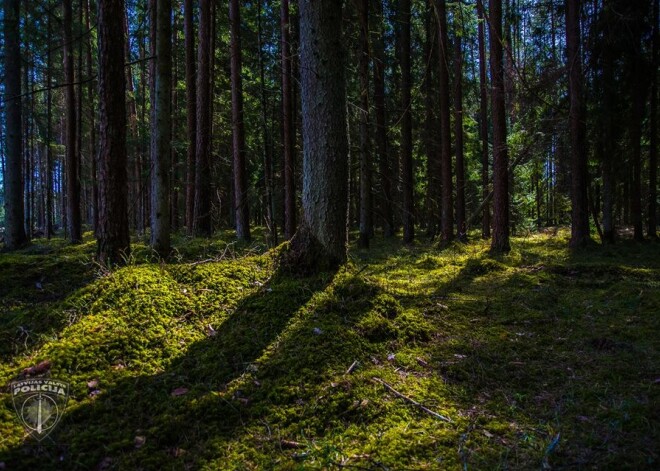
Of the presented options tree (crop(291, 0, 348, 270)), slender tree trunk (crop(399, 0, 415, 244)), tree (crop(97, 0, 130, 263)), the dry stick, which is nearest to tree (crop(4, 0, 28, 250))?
tree (crop(97, 0, 130, 263))

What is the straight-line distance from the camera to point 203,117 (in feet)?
41.9

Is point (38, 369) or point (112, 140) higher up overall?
point (112, 140)

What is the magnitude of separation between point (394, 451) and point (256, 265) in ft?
9.45

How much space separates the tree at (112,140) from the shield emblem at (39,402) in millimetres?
2685

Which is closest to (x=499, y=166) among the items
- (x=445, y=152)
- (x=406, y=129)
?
(x=445, y=152)

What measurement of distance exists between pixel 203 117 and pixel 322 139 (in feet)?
31.8

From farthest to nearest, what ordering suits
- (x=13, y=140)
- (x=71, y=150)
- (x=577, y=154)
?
(x=71, y=150)
(x=577, y=154)
(x=13, y=140)

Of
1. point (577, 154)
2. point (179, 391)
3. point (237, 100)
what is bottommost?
point (179, 391)

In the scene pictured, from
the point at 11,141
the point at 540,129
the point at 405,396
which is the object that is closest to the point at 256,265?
the point at 405,396

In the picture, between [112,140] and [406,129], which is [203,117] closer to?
[406,129]

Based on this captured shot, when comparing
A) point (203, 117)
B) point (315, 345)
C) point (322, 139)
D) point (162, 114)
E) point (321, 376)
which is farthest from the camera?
point (203, 117)

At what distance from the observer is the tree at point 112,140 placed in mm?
5266

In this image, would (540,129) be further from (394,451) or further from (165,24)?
(394,451)

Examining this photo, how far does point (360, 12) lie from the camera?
323cm
